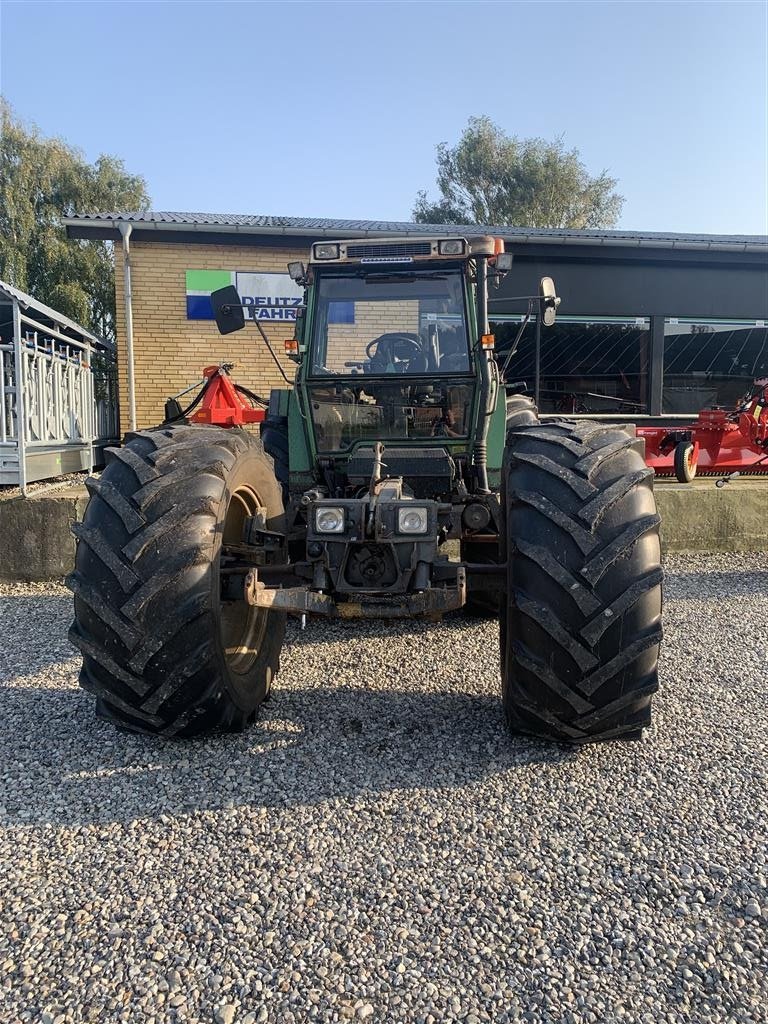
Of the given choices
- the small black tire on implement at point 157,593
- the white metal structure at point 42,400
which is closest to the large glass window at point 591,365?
the white metal structure at point 42,400

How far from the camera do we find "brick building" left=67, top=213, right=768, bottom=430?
11625mm

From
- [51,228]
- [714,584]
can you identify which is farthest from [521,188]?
[714,584]

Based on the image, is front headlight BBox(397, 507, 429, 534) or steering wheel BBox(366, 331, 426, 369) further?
steering wheel BBox(366, 331, 426, 369)

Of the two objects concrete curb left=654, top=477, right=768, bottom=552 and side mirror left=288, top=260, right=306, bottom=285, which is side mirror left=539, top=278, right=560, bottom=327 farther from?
concrete curb left=654, top=477, right=768, bottom=552

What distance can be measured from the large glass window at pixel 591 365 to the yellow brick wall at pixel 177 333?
4311 millimetres

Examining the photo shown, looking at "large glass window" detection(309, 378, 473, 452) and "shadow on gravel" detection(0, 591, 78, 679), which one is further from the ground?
"large glass window" detection(309, 378, 473, 452)

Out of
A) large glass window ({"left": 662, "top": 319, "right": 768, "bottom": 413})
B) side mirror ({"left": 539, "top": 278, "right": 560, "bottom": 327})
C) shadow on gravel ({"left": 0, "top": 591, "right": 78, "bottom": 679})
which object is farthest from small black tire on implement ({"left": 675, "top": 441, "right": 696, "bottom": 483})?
shadow on gravel ({"left": 0, "top": 591, "right": 78, "bottom": 679})

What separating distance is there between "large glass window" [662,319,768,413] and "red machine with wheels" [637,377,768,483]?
4007 mm

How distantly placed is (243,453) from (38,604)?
11.1 feet

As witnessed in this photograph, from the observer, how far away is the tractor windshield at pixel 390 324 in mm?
4312

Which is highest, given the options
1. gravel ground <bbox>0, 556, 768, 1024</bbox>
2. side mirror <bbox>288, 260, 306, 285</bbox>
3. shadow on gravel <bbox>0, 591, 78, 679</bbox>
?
side mirror <bbox>288, 260, 306, 285</bbox>

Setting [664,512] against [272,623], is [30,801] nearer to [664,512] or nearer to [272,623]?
[272,623]

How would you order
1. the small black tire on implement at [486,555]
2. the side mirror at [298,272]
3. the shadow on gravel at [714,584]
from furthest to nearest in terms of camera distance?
the shadow on gravel at [714,584] < the small black tire on implement at [486,555] < the side mirror at [298,272]

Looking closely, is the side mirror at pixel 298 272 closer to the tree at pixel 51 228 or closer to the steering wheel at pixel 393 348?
the steering wheel at pixel 393 348
